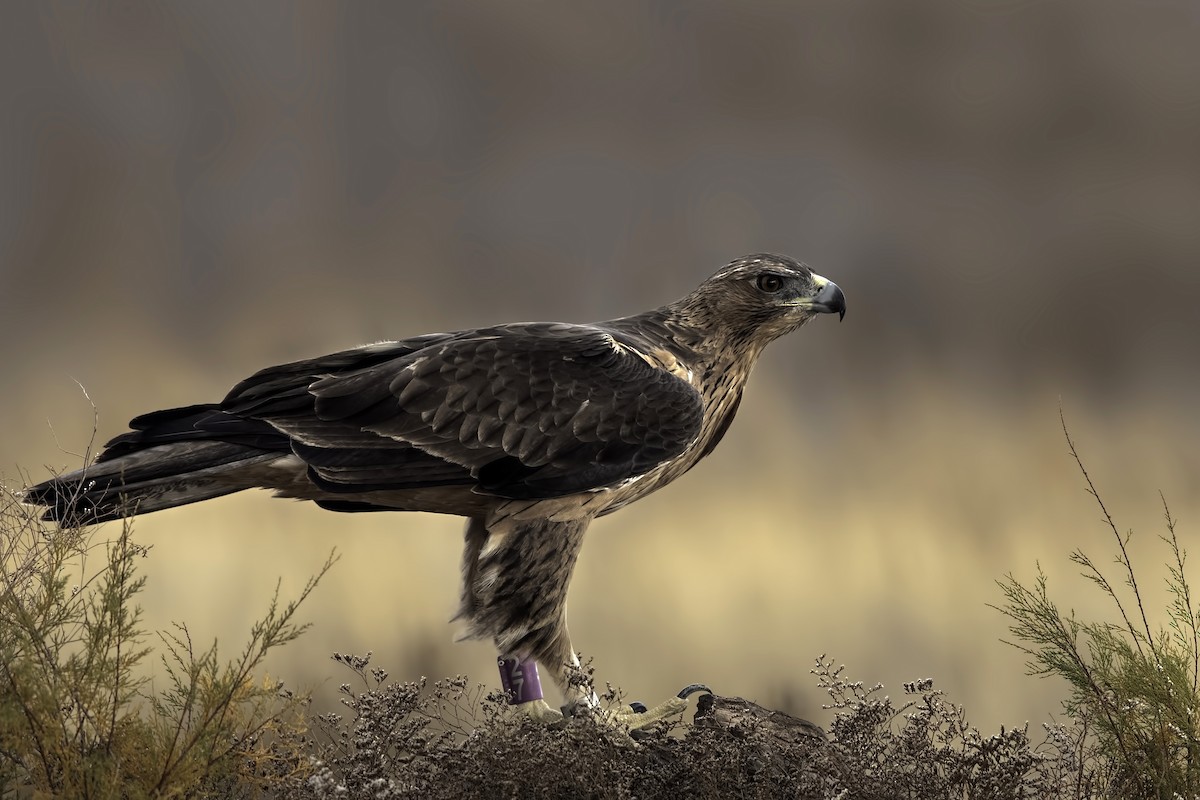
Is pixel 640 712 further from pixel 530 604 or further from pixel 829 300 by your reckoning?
pixel 829 300

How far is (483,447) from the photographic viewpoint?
5680 mm

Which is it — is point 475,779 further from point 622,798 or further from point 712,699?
point 712,699

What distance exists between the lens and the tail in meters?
5.35

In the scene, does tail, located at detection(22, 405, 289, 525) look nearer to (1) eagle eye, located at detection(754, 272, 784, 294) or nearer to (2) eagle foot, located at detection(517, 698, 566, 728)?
(2) eagle foot, located at detection(517, 698, 566, 728)

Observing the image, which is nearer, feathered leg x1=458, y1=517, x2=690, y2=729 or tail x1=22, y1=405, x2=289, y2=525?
tail x1=22, y1=405, x2=289, y2=525

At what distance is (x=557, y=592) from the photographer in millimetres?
5746

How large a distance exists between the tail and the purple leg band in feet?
5.14

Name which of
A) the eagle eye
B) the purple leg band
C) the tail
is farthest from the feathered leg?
the eagle eye

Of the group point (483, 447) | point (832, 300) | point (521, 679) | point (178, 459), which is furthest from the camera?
point (832, 300)

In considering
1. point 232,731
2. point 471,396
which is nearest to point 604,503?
point 471,396

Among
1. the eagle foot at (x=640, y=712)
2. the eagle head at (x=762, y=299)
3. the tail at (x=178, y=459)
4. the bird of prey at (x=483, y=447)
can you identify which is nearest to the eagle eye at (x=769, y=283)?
the eagle head at (x=762, y=299)

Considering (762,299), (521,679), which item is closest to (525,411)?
(521,679)

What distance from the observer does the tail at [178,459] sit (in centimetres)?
535

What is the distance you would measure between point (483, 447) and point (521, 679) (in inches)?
47.7
